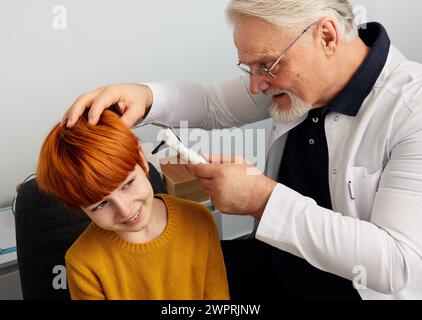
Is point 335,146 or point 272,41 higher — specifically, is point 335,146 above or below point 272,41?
below

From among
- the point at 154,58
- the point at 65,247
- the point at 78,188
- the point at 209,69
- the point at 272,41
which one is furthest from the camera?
the point at 209,69

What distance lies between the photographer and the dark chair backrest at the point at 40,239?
88cm

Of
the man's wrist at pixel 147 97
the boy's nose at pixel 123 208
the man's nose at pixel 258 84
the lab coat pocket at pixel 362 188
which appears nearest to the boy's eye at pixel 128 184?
the boy's nose at pixel 123 208

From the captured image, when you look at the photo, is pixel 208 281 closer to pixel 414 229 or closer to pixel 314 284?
pixel 314 284

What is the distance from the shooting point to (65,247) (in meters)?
0.94

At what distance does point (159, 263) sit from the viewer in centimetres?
89

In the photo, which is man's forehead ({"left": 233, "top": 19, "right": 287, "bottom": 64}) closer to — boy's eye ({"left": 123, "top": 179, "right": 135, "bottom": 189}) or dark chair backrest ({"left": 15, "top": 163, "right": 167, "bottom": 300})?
boy's eye ({"left": 123, "top": 179, "right": 135, "bottom": 189})

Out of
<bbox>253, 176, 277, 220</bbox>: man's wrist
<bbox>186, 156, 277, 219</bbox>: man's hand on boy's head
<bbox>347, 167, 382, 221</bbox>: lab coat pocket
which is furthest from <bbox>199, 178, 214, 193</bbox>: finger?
<bbox>347, 167, 382, 221</bbox>: lab coat pocket

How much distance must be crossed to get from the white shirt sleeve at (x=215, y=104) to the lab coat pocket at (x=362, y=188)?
0.37m

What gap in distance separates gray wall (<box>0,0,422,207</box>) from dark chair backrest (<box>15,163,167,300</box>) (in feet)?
1.69

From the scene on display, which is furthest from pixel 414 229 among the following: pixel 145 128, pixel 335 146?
pixel 145 128

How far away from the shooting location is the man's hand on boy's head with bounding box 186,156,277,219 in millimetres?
810

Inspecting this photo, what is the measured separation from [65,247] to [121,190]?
0.90ft

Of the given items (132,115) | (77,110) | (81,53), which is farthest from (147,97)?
(81,53)
